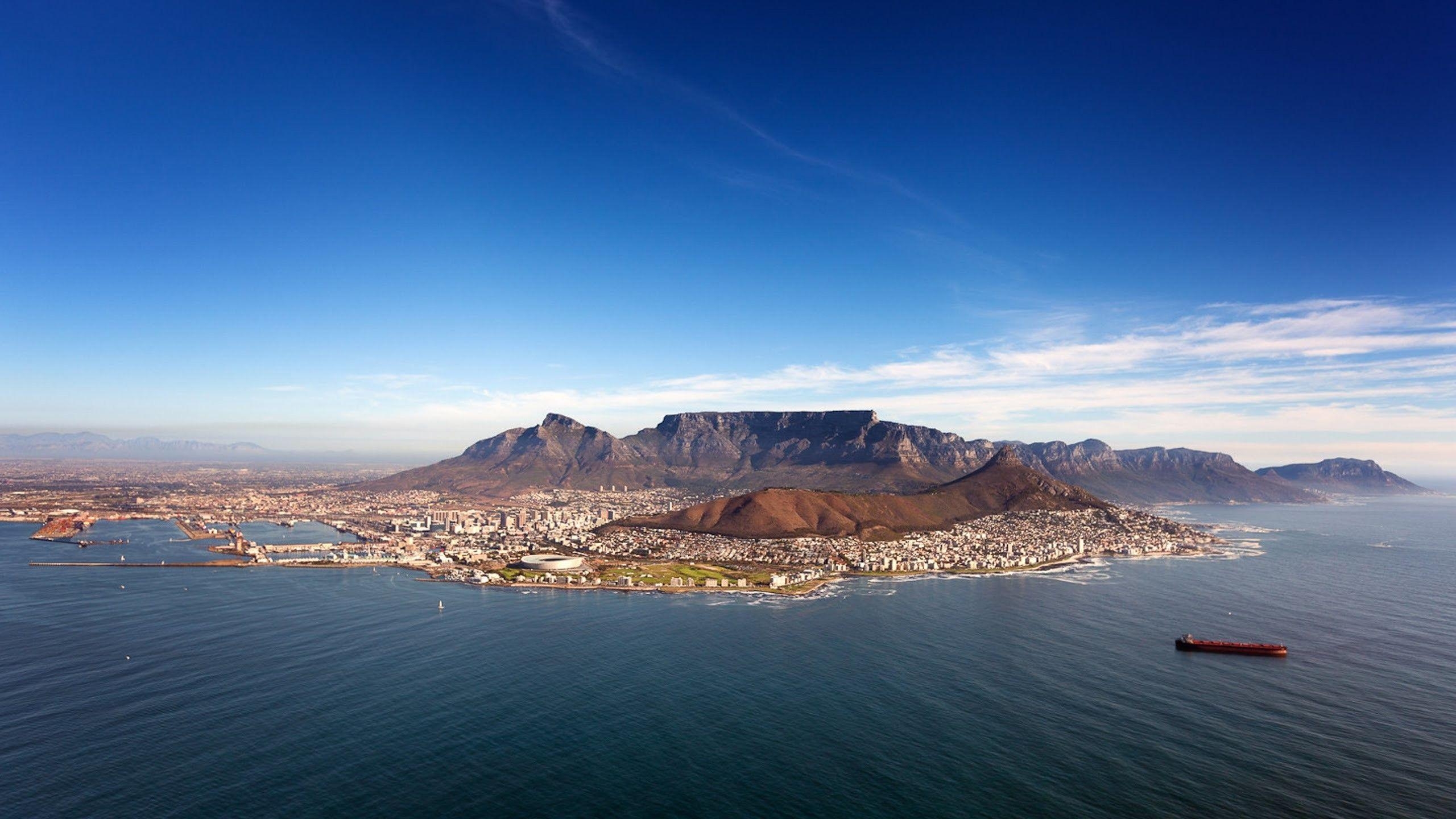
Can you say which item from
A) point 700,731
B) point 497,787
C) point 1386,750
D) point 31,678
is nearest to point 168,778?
point 497,787

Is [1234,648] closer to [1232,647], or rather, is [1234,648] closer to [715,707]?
[1232,647]

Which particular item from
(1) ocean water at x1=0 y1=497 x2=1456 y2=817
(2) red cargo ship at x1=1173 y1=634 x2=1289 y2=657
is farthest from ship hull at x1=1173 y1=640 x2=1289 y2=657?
(1) ocean water at x1=0 y1=497 x2=1456 y2=817

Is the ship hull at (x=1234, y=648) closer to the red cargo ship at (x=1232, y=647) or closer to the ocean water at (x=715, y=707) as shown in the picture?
the red cargo ship at (x=1232, y=647)

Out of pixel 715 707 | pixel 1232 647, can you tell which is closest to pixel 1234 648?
pixel 1232 647

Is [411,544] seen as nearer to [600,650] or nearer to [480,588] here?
[480,588]

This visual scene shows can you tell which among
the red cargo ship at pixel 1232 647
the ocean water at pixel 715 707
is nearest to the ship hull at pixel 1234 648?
the red cargo ship at pixel 1232 647

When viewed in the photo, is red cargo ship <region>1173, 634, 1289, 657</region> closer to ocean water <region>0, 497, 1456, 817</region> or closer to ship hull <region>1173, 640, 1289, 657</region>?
ship hull <region>1173, 640, 1289, 657</region>
